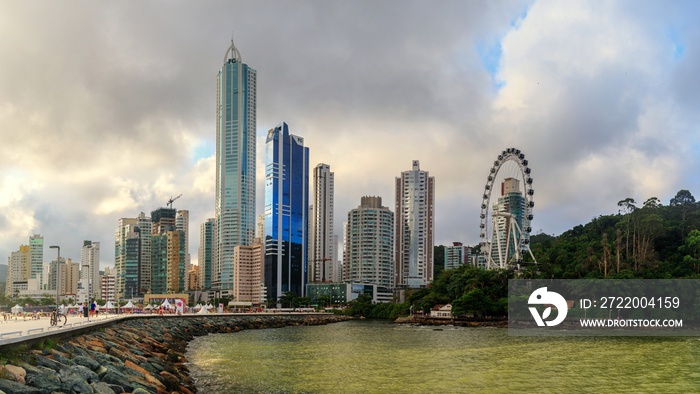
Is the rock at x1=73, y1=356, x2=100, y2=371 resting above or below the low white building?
above

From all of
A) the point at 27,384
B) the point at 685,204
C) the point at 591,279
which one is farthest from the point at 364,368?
the point at 685,204

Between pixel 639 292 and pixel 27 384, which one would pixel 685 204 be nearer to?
pixel 639 292

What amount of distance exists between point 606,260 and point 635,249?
523 inches

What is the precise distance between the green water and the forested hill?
41636 millimetres

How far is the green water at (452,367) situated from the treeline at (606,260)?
42819 mm

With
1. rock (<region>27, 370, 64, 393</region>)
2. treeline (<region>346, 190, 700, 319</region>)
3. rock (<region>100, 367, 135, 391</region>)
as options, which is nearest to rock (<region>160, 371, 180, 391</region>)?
rock (<region>100, 367, 135, 391</region>)

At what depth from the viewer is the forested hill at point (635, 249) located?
313 ft

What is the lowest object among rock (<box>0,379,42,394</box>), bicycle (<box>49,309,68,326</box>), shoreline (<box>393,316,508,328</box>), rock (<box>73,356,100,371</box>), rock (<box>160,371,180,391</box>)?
shoreline (<box>393,316,508,328</box>)

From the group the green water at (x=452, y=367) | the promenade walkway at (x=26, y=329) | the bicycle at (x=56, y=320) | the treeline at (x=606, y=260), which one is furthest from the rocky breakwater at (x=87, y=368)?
the treeline at (x=606, y=260)

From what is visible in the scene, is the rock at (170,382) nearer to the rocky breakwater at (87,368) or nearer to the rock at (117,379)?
the rocky breakwater at (87,368)

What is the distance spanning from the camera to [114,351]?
31766 mm

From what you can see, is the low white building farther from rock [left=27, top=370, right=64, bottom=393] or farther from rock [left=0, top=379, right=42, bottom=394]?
rock [left=0, top=379, right=42, bottom=394]

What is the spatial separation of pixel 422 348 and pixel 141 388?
1372 inches

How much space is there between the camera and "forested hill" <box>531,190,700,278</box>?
95.2m
